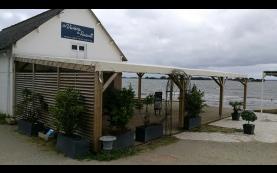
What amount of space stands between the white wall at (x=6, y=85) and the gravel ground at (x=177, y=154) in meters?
3.08

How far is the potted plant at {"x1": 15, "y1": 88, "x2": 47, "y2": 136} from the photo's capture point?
9.61m

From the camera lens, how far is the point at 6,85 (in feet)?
40.5

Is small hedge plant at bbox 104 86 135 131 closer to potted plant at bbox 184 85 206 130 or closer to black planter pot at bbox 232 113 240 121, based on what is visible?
potted plant at bbox 184 85 206 130

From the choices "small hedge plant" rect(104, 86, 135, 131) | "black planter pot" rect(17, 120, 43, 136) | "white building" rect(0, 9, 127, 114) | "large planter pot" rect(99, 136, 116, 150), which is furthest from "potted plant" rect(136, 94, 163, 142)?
"white building" rect(0, 9, 127, 114)

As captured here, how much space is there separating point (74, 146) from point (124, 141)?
1.48 meters

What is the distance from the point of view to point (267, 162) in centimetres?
718

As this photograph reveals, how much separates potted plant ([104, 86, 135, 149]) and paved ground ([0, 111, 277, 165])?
0.70 m

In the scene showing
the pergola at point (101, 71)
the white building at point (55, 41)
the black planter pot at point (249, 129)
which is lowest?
the black planter pot at point (249, 129)

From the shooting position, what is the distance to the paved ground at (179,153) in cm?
698

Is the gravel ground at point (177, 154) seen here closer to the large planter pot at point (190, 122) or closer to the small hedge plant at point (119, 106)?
the small hedge plant at point (119, 106)

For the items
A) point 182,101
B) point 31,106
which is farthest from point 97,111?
point 182,101

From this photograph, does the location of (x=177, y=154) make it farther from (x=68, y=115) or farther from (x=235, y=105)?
(x=235, y=105)

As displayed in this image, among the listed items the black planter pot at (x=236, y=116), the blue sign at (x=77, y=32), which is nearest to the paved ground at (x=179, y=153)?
the black planter pot at (x=236, y=116)

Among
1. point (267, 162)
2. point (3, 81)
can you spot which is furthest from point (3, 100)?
point (267, 162)
